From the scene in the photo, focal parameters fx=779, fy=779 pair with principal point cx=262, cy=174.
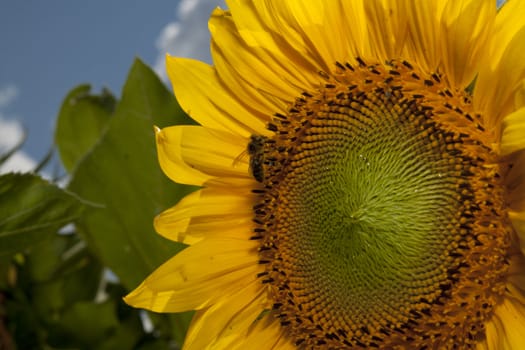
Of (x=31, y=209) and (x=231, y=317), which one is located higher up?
(x=31, y=209)

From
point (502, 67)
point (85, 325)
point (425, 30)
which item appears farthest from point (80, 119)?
point (502, 67)

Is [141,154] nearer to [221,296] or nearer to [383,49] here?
[221,296]

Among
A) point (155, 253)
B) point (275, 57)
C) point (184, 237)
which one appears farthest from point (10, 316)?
point (275, 57)

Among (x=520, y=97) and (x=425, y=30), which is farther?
(x=425, y=30)

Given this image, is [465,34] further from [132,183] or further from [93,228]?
[93,228]

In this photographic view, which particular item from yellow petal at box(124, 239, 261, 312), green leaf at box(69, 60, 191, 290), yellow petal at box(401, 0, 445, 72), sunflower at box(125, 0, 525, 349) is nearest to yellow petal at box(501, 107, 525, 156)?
sunflower at box(125, 0, 525, 349)

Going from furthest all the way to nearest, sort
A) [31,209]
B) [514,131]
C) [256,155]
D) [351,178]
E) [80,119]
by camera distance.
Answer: [80,119] < [31,209] < [256,155] < [351,178] < [514,131]

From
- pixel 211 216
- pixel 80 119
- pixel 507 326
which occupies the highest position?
pixel 80 119
